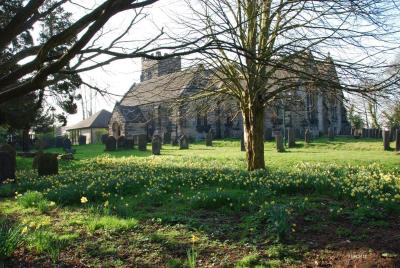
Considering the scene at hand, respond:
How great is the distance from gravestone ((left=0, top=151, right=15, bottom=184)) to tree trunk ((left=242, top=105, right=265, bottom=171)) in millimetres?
7448

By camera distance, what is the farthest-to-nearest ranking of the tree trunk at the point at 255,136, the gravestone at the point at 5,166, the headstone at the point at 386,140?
the headstone at the point at 386,140 < the gravestone at the point at 5,166 < the tree trunk at the point at 255,136

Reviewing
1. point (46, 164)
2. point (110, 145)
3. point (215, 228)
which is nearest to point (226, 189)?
point (215, 228)

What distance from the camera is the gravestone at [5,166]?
12.6 m

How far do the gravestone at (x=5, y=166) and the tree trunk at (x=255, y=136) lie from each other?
7448 millimetres

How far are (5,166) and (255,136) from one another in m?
7.82

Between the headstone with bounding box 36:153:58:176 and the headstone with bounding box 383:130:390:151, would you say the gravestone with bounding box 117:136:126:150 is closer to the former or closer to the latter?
the headstone with bounding box 36:153:58:176

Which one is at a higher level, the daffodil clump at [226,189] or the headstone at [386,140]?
the headstone at [386,140]

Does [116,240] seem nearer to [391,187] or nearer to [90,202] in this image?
[90,202]

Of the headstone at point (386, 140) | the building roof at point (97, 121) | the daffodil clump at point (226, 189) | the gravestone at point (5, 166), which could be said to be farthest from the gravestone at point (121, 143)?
the building roof at point (97, 121)

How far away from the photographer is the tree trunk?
11688mm

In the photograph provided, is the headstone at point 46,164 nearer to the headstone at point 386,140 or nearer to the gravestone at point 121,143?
the headstone at point 386,140

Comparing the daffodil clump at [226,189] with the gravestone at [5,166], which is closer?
the daffodil clump at [226,189]

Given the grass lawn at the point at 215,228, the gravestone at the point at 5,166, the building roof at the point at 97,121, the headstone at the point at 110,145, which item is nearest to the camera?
the grass lawn at the point at 215,228

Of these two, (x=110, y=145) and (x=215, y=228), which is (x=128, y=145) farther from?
(x=215, y=228)
